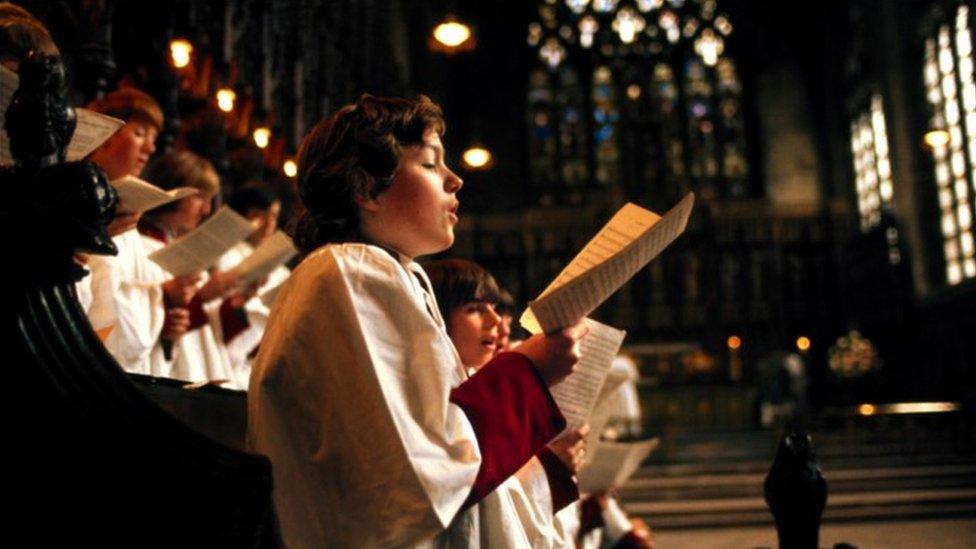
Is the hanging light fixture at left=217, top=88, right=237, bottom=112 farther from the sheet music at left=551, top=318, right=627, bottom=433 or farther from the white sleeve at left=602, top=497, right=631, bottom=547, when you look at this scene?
the sheet music at left=551, top=318, right=627, bottom=433

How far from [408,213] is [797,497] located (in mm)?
1094

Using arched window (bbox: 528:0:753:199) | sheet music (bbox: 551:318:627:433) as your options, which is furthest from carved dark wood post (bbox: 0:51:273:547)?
arched window (bbox: 528:0:753:199)

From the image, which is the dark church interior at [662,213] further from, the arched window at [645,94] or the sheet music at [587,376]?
the sheet music at [587,376]

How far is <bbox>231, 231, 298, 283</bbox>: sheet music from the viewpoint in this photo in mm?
3184

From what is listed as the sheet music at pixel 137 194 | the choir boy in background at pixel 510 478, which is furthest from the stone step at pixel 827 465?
the sheet music at pixel 137 194

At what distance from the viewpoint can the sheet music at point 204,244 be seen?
285 cm

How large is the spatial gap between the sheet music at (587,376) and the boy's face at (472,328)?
45cm

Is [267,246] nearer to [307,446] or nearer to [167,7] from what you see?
[307,446]

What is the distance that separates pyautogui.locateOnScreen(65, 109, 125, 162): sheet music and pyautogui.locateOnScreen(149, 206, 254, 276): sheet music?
759 mm

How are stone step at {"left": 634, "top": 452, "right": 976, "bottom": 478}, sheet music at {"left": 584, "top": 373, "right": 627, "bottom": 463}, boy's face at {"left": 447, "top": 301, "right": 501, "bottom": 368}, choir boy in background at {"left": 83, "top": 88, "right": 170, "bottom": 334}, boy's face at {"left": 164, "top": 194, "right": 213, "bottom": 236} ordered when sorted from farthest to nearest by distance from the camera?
stone step at {"left": 634, "top": 452, "right": 976, "bottom": 478} → boy's face at {"left": 164, "top": 194, "right": 213, "bottom": 236} → choir boy in background at {"left": 83, "top": 88, "right": 170, "bottom": 334} → sheet music at {"left": 584, "top": 373, "right": 627, "bottom": 463} → boy's face at {"left": 447, "top": 301, "right": 501, "bottom": 368}

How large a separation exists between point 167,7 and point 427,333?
4376mm

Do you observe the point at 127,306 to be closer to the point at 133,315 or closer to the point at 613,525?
the point at 133,315

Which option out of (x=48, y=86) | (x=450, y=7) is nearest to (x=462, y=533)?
(x=48, y=86)

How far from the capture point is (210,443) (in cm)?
106
